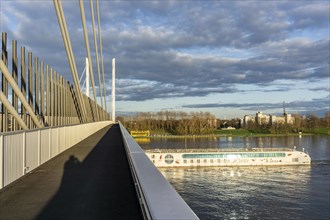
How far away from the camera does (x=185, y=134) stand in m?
128

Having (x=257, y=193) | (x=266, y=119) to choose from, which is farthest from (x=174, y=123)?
(x=257, y=193)

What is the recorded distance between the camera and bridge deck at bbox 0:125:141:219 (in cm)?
461

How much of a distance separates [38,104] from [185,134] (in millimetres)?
115534

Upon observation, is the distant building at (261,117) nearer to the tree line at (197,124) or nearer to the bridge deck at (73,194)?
the tree line at (197,124)

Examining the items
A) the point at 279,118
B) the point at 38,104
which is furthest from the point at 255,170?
the point at 279,118

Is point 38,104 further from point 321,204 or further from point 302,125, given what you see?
point 302,125

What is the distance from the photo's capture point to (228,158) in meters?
53.5

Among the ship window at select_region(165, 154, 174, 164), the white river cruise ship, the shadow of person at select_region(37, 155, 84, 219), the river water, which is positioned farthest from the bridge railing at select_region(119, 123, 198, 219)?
the ship window at select_region(165, 154, 174, 164)

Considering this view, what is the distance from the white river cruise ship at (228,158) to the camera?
52312 millimetres

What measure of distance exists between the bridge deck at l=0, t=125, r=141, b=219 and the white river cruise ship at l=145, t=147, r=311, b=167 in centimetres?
4359

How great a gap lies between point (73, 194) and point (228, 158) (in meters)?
49.0

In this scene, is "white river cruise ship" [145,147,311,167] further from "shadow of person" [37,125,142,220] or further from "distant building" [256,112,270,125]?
"distant building" [256,112,270,125]

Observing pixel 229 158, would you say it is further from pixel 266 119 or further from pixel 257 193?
pixel 266 119

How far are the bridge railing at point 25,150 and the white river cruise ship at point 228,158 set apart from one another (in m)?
40.4
